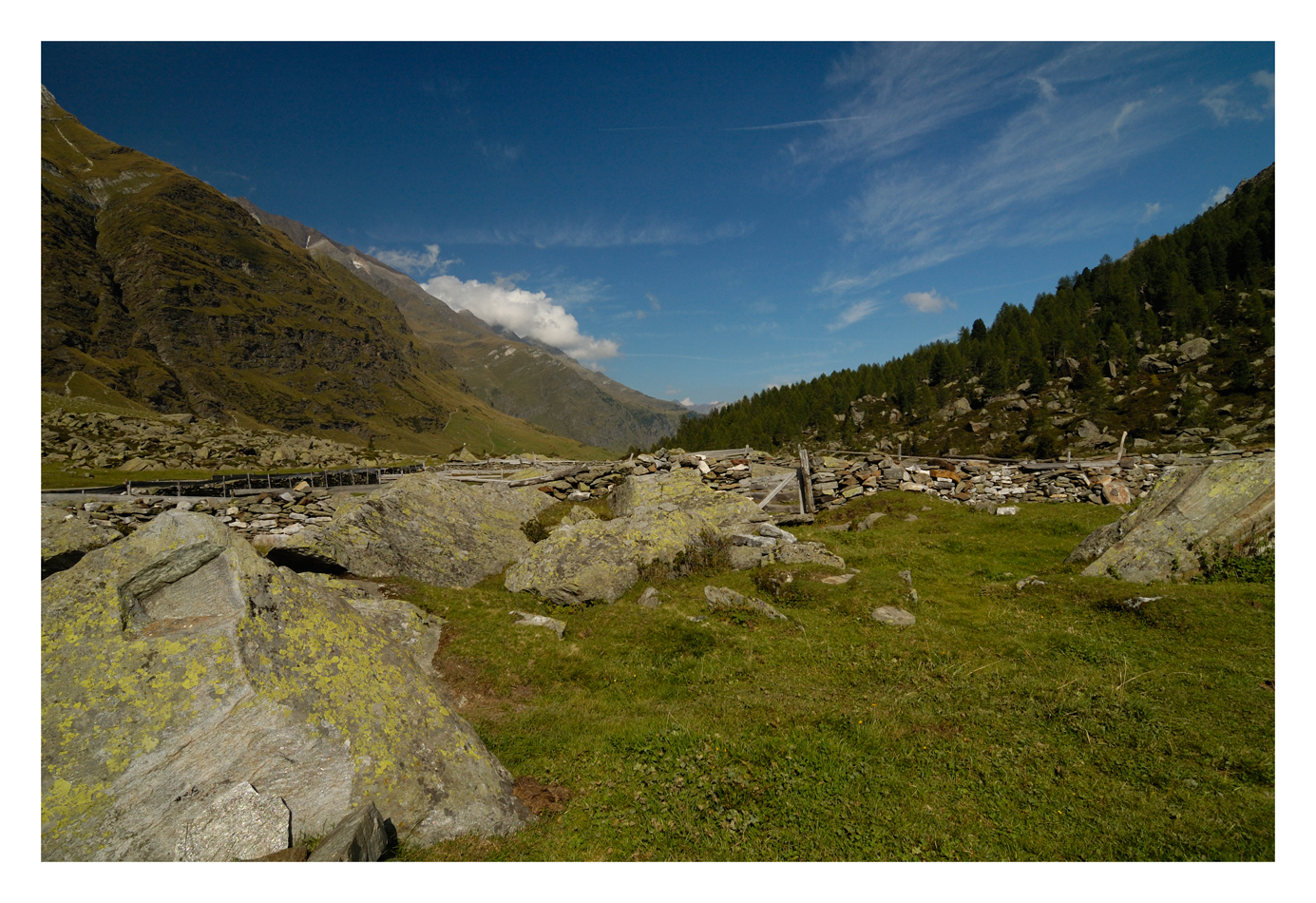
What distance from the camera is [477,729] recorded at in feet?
25.9

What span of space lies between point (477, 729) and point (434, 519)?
913cm

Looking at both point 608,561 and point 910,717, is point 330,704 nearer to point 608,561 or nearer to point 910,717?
point 910,717

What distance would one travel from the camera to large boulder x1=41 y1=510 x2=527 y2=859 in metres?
4.66

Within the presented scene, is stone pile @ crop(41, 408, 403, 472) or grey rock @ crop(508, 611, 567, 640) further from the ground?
stone pile @ crop(41, 408, 403, 472)

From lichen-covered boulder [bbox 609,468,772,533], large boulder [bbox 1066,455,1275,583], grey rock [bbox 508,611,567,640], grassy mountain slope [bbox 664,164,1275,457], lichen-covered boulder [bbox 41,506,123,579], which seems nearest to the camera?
lichen-covered boulder [bbox 41,506,123,579]

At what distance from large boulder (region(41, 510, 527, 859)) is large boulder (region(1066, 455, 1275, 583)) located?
54.1 feet

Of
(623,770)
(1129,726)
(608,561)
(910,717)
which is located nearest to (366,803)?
(623,770)

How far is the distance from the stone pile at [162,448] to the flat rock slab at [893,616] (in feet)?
179

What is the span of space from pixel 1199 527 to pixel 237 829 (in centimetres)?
2051

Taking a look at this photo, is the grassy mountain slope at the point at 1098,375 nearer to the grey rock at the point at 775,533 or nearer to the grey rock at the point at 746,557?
the grey rock at the point at 775,533

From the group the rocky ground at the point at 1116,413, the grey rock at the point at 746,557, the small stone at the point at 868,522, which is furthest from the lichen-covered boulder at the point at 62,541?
the rocky ground at the point at 1116,413

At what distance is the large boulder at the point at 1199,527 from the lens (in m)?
12.8

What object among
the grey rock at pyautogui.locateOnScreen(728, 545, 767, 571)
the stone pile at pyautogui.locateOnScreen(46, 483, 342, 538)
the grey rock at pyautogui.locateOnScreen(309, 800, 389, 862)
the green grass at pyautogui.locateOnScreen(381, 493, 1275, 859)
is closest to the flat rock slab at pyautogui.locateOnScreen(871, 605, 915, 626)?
the green grass at pyautogui.locateOnScreen(381, 493, 1275, 859)

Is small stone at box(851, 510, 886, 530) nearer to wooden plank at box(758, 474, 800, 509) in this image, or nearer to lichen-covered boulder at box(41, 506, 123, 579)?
wooden plank at box(758, 474, 800, 509)
